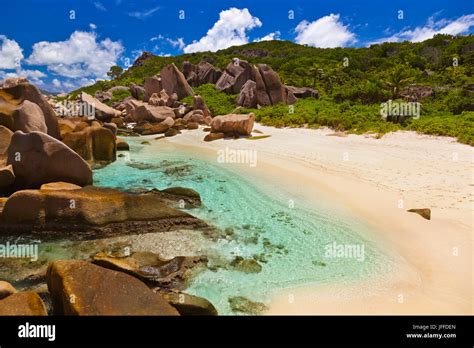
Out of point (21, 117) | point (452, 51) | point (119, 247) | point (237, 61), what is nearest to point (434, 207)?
point (119, 247)

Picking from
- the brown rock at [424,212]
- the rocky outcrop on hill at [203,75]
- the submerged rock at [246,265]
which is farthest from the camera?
the rocky outcrop on hill at [203,75]

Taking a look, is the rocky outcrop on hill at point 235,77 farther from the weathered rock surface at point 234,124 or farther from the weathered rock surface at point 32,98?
the weathered rock surface at point 32,98

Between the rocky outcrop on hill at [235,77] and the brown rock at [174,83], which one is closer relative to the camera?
the brown rock at [174,83]

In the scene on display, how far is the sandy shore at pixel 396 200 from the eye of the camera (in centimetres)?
560

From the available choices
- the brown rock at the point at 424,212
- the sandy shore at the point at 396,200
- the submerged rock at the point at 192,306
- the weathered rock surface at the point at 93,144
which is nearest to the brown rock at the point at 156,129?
the sandy shore at the point at 396,200

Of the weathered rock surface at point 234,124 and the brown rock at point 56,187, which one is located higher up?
the weathered rock surface at point 234,124

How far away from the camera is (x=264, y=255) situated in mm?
7434

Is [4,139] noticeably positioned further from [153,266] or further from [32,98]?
[153,266]

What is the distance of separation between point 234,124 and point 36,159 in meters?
14.2

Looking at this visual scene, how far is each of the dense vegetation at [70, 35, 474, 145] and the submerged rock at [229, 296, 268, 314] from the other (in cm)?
1583

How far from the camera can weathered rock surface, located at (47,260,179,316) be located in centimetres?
436

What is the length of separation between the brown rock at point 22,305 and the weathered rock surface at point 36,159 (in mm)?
6028

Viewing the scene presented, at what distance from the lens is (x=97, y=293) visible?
180 inches
